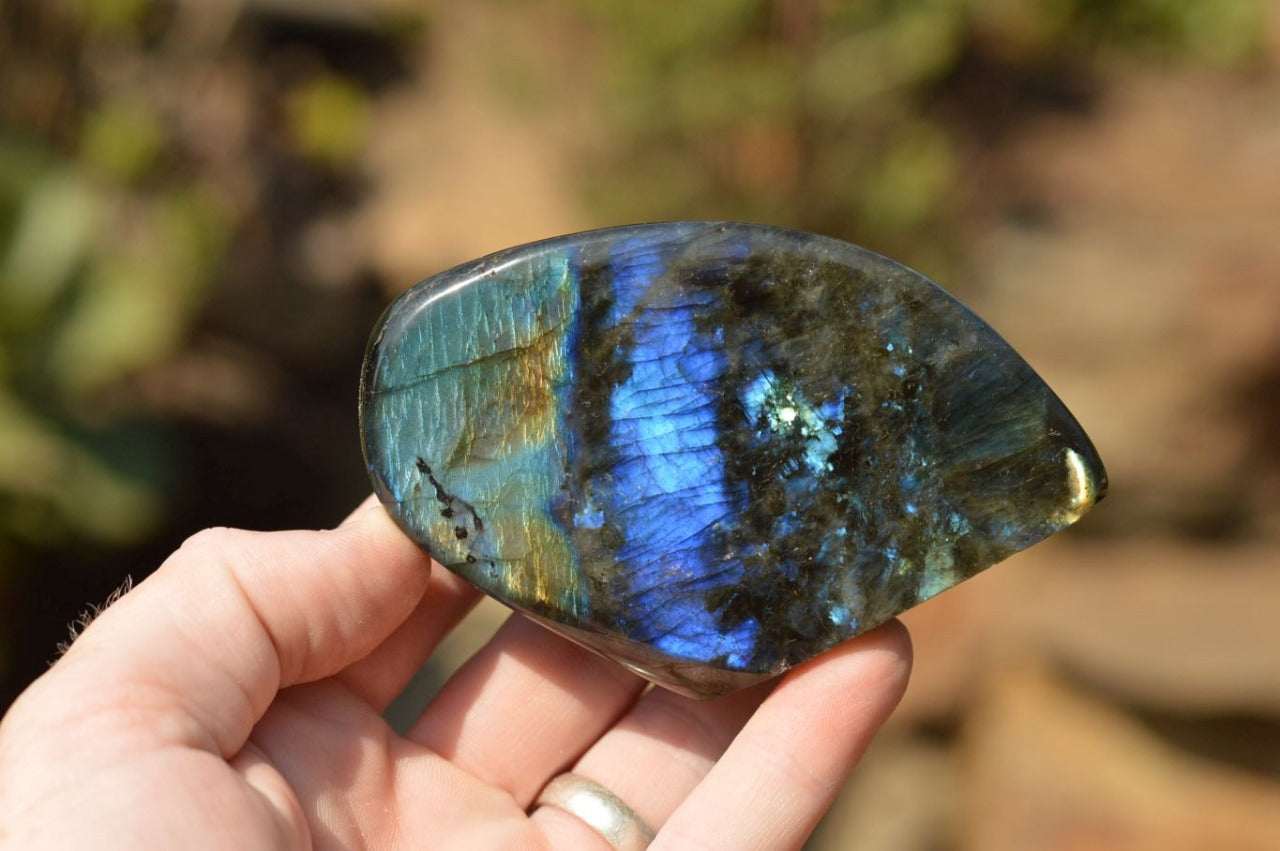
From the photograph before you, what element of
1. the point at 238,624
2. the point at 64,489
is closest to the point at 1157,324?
the point at 238,624

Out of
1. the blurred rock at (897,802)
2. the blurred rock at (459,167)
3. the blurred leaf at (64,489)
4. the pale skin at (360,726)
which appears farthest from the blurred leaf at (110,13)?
the blurred rock at (897,802)

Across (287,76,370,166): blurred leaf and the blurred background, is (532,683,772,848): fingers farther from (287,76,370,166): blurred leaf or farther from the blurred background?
(287,76,370,166): blurred leaf

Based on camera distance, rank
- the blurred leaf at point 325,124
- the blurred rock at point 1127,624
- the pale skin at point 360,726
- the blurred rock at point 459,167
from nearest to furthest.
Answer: the pale skin at point 360,726
the blurred rock at point 1127,624
the blurred rock at point 459,167
the blurred leaf at point 325,124

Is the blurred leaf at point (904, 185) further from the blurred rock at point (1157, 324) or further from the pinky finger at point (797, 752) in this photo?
the pinky finger at point (797, 752)

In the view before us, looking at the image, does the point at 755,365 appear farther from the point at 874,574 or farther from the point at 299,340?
the point at 299,340

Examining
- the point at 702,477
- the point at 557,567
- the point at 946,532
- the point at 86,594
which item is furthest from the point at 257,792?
the point at 86,594

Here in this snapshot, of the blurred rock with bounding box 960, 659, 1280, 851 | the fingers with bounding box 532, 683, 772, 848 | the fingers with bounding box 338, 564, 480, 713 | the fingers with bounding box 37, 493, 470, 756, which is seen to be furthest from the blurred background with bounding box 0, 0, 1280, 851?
the fingers with bounding box 37, 493, 470, 756

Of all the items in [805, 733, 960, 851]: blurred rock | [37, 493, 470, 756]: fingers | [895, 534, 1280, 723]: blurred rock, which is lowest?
[805, 733, 960, 851]: blurred rock
